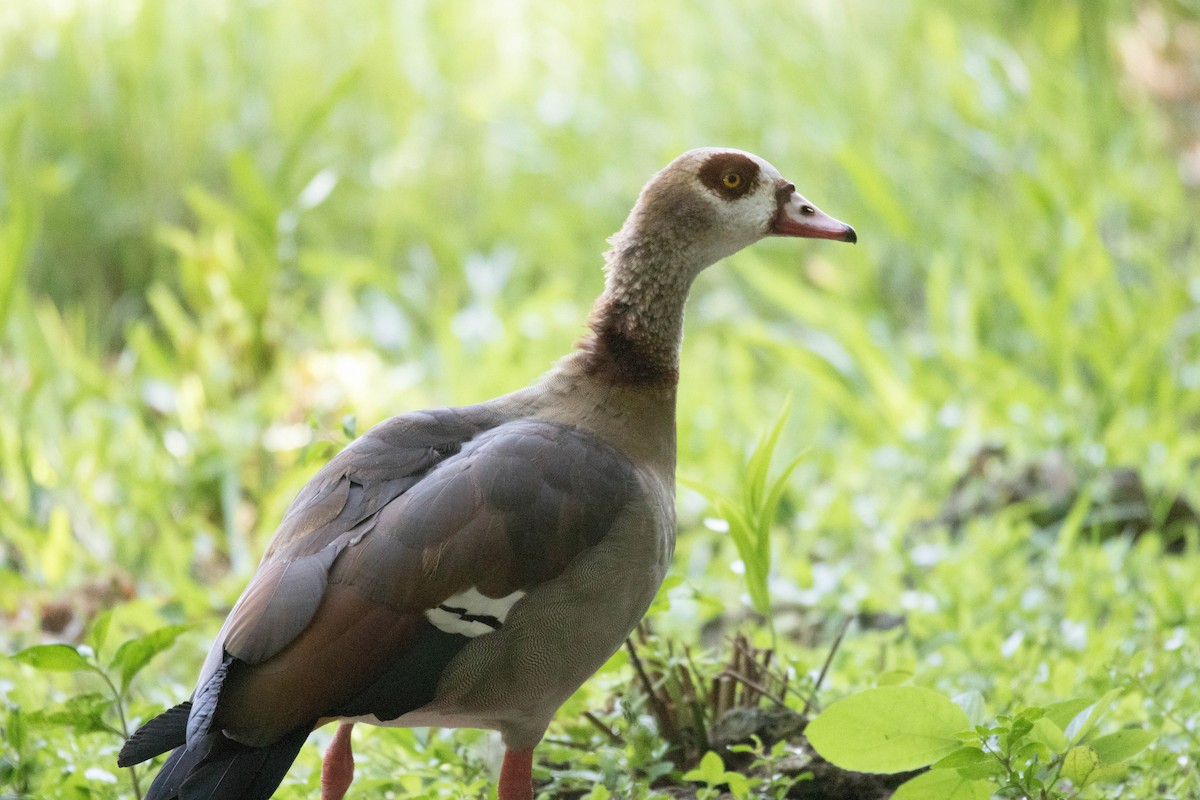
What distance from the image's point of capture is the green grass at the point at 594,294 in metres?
3.17

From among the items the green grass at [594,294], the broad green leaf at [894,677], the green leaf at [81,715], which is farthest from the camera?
the green grass at [594,294]

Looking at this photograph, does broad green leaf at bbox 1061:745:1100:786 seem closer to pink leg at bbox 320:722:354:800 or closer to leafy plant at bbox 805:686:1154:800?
leafy plant at bbox 805:686:1154:800

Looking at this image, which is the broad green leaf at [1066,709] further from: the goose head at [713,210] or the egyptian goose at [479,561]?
the goose head at [713,210]

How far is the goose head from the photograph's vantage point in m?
2.52

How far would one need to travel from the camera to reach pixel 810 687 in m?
2.54

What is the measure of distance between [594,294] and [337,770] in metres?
3.64

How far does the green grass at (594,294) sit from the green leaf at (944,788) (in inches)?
18.4

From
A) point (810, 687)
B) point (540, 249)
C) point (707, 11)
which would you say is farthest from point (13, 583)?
point (707, 11)

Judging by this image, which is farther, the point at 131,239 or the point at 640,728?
the point at 131,239

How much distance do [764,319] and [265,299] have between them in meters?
2.06

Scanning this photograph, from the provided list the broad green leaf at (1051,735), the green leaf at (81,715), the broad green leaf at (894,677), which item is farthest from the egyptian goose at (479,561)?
the broad green leaf at (1051,735)

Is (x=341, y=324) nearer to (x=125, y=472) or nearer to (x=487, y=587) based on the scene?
(x=125, y=472)

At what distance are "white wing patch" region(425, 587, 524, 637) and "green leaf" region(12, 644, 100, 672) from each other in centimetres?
63

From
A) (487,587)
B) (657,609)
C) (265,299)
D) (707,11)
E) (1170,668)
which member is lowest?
(1170,668)
